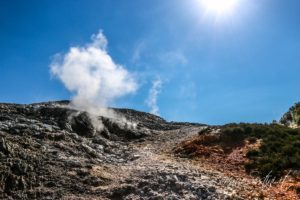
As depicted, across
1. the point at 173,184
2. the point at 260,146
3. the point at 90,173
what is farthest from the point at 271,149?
the point at 90,173

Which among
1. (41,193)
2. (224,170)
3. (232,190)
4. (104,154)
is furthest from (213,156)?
(41,193)

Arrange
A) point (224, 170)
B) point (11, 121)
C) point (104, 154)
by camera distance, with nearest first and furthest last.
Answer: point (224, 170), point (104, 154), point (11, 121)

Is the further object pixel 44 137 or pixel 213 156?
pixel 213 156

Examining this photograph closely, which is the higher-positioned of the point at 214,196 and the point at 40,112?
the point at 40,112

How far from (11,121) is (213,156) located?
13907 millimetres

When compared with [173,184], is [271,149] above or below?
above

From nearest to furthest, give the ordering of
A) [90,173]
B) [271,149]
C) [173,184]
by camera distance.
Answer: [173,184] → [90,173] → [271,149]

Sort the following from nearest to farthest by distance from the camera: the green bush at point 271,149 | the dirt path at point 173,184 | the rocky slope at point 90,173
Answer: the dirt path at point 173,184, the rocky slope at point 90,173, the green bush at point 271,149

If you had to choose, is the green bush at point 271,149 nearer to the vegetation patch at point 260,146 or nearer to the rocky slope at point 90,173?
the vegetation patch at point 260,146

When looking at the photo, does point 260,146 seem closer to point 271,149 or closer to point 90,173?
point 271,149

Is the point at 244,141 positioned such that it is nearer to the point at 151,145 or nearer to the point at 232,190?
the point at 151,145

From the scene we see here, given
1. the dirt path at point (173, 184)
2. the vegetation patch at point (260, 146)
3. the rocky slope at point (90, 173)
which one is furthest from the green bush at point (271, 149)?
the dirt path at point (173, 184)

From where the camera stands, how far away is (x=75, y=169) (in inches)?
→ 826

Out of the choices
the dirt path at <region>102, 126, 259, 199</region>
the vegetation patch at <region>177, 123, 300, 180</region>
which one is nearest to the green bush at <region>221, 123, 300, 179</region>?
the vegetation patch at <region>177, 123, 300, 180</region>
